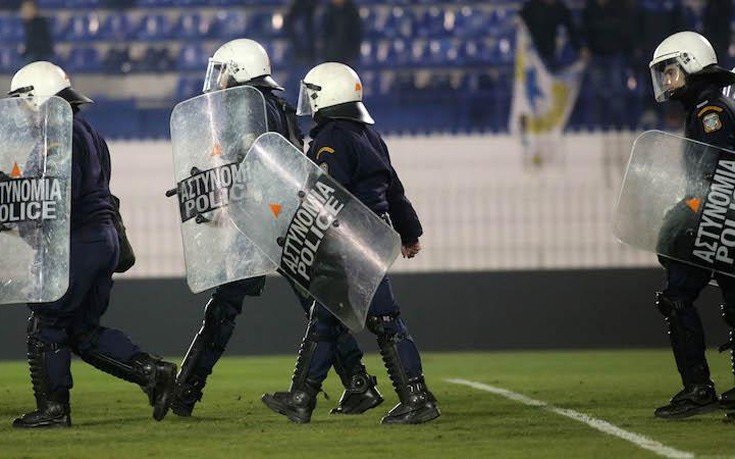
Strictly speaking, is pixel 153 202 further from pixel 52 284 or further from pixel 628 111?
pixel 52 284

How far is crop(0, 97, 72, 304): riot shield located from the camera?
298 inches

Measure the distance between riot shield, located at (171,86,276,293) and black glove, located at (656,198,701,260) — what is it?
191 centimetres

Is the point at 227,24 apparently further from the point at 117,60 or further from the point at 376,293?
the point at 376,293

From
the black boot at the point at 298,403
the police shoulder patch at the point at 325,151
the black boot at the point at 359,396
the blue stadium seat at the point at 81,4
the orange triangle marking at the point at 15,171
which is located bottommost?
the black boot at the point at 359,396

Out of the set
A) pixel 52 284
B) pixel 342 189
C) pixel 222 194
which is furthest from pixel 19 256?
pixel 342 189

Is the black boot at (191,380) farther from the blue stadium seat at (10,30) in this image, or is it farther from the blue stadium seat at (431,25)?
the blue stadium seat at (431,25)

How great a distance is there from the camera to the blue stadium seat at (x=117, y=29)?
15.5 m

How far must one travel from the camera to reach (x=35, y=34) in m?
15.3

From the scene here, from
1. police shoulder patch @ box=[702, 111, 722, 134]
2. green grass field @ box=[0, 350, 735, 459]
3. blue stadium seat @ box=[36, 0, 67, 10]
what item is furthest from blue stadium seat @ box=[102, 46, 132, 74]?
police shoulder patch @ box=[702, 111, 722, 134]

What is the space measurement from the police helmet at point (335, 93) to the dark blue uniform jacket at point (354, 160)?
0.05 metres

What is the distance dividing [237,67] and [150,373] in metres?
1.65

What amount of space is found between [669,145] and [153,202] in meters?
7.04

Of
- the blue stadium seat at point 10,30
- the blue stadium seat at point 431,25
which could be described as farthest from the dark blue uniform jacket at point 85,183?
the blue stadium seat at point 431,25

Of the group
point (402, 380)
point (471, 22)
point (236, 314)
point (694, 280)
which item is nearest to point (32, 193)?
point (236, 314)
